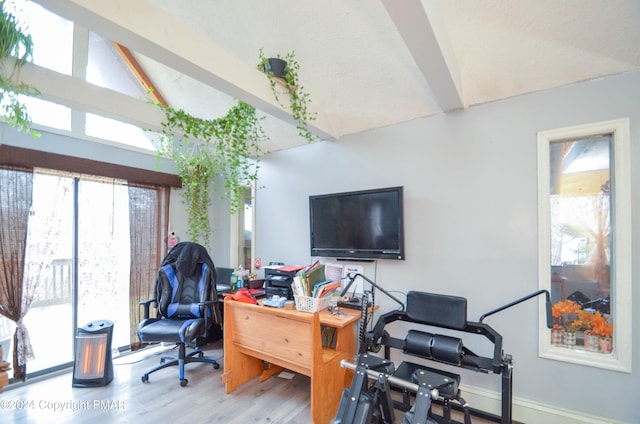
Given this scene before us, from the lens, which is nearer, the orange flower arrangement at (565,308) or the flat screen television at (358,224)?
the orange flower arrangement at (565,308)

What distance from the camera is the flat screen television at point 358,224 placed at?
2414 mm

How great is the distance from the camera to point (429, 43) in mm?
1485

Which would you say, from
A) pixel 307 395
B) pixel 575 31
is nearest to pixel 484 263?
pixel 575 31

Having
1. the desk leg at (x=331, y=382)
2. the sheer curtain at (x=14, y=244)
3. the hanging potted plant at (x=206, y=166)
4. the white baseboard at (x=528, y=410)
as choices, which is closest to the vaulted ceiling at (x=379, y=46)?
the hanging potted plant at (x=206, y=166)

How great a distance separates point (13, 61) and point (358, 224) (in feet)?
8.50

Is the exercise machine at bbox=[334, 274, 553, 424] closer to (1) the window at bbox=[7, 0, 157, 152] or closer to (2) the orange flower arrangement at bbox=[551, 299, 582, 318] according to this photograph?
(2) the orange flower arrangement at bbox=[551, 299, 582, 318]

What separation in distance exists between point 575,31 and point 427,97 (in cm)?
89

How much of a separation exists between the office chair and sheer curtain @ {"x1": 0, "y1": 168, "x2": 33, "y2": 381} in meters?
0.94

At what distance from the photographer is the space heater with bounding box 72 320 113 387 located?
254 cm

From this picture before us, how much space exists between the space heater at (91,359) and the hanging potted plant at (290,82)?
2.59 metres

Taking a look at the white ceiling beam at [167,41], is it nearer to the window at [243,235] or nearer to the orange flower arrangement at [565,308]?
the window at [243,235]

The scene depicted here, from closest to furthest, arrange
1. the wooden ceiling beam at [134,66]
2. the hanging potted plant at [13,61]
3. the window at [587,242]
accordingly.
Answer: the hanging potted plant at [13,61] < the window at [587,242] < the wooden ceiling beam at [134,66]

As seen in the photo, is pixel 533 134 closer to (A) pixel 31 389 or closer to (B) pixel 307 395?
(B) pixel 307 395

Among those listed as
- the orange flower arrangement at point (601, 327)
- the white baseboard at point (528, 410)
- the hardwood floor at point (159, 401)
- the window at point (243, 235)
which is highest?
the window at point (243, 235)
